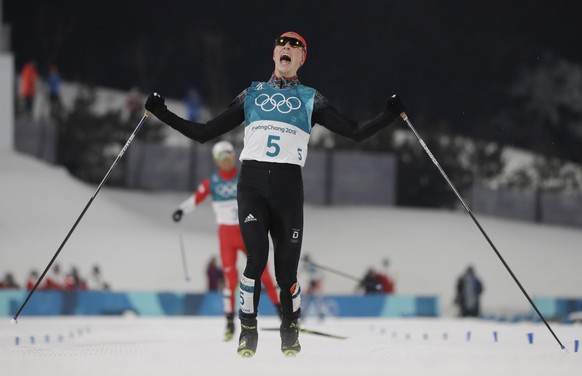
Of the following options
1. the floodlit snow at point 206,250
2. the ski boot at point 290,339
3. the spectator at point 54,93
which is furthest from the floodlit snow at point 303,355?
the spectator at point 54,93

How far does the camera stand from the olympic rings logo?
888 cm

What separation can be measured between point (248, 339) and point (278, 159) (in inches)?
53.0

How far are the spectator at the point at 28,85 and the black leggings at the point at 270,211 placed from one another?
26.0m

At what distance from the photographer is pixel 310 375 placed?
25.8 feet

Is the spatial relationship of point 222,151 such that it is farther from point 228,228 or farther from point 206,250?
point 206,250

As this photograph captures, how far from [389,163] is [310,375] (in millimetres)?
27683

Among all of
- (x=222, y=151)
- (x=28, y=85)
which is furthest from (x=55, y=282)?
(x=28, y=85)

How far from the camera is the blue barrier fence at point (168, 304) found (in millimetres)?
21375

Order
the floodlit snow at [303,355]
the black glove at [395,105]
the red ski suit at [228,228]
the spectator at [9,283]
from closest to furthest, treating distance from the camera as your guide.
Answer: the floodlit snow at [303,355], the black glove at [395,105], the red ski suit at [228,228], the spectator at [9,283]

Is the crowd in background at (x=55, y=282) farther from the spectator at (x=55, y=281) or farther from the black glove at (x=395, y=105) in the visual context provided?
the black glove at (x=395, y=105)

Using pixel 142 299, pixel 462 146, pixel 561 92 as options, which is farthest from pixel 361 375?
pixel 561 92

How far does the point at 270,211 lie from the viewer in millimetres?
8852

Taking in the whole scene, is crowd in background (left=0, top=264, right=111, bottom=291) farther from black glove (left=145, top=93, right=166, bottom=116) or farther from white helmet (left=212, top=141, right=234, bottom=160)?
black glove (left=145, top=93, right=166, bottom=116)

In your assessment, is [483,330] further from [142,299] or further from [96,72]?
[96,72]
